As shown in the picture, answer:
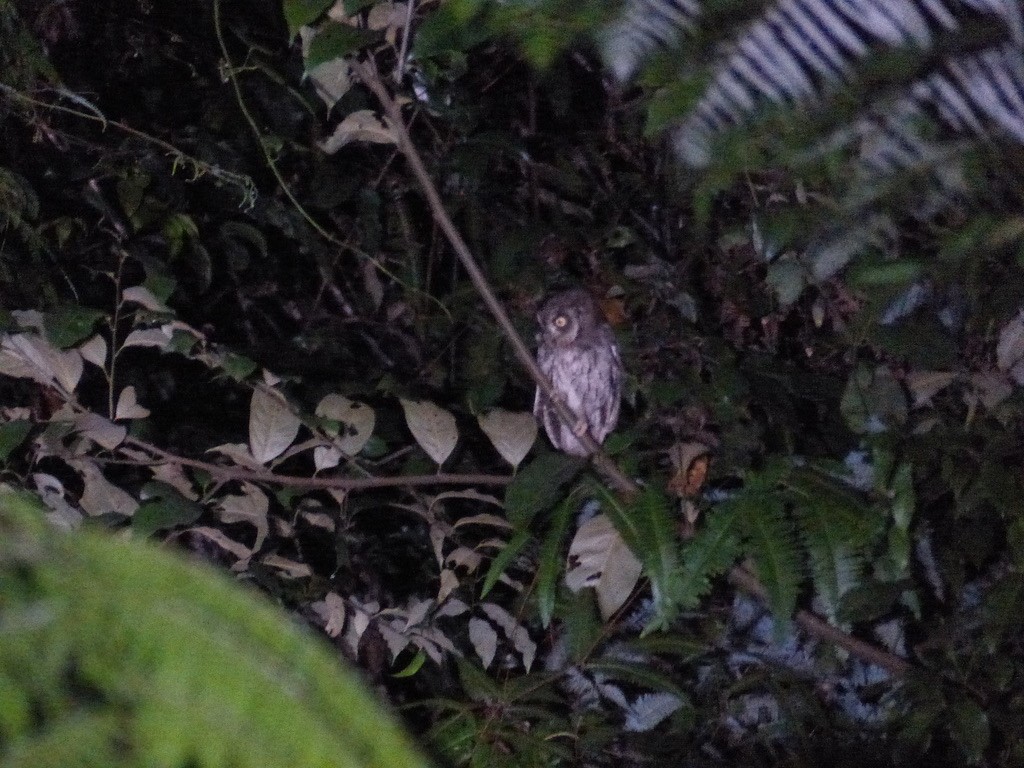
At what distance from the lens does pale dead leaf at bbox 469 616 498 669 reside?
67.1 inches

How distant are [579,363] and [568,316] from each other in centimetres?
17

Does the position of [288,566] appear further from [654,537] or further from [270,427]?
[654,537]

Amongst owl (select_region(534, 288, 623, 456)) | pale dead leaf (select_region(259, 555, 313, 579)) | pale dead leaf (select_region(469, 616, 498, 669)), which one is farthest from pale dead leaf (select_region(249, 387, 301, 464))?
owl (select_region(534, 288, 623, 456))

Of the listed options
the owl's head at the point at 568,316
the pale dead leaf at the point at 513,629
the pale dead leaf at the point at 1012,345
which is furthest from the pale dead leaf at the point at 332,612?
the pale dead leaf at the point at 1012,345

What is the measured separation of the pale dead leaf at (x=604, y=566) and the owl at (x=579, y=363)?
72 cm

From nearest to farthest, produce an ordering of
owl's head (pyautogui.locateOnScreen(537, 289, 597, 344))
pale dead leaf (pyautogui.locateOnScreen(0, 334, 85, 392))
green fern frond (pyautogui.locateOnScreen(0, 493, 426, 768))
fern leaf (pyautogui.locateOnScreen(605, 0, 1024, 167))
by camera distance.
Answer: green fern frond (pyautogui.locateOnScreen(0, 493, 426, 768)) < fern leaf (pyautogui.locateOnScreen(605, 0, 1024, 167)) < pale dead leaf (pyautogui.locateOnScreen(0, 334, 85, 392)) < owl's head (pyautogui.locateOnScreen(537, 289, 597, 344))

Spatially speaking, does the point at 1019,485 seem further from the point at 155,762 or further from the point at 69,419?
the point at 155,762

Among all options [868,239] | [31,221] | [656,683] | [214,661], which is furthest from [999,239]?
[31,221]

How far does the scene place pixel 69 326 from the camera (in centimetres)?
152

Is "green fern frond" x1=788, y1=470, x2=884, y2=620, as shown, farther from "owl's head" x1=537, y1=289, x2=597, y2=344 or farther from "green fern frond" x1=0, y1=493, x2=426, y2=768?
"green fern frond" x1=0, y1=493, x2=426, y2=768

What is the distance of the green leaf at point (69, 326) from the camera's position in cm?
151

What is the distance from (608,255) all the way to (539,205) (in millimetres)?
225

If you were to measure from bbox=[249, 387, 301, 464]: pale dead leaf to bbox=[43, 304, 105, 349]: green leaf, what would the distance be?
0.24 m

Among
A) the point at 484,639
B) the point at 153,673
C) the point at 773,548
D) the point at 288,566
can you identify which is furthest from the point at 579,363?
the point at 153,673
